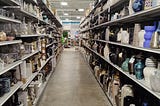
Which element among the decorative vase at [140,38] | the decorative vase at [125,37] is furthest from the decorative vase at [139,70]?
the decorative vase at [125,37]

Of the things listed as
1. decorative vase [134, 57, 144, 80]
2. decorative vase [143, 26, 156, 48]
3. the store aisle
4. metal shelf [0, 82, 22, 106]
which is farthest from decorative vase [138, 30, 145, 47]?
the store aisle

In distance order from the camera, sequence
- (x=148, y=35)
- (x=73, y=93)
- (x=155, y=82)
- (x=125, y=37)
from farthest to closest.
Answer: (x=73, y=93) → (x=125, y=37) → (x=148, y=35) → (x=155, y=82)

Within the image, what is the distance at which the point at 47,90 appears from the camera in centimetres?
485

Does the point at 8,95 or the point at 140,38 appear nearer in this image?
the point at 8,95

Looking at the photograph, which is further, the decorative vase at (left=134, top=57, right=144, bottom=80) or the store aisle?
the store aisle

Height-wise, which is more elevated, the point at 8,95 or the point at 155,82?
the point at 155,82

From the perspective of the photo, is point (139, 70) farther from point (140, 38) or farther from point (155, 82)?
point (155, 82)

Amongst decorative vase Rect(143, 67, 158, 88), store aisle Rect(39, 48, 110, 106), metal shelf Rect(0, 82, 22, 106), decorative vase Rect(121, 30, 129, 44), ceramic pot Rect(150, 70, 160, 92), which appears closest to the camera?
ceramic pot Rect(150, 70, 160, 92)

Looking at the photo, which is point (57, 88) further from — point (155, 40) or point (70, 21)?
point (70, 21)

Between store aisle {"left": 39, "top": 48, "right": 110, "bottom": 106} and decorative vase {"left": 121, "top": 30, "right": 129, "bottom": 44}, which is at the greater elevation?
decorative vase {"left": 121, "top": 30, "right": 129, "bottom": 44}

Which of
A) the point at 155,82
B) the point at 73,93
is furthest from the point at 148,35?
the point at 73,93

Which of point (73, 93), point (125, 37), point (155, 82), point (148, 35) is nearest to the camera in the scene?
point (155, 82)

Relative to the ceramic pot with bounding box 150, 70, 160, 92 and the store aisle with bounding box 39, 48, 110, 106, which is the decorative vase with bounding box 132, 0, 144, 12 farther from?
the store aisle with bounding box 39, 48, 110, 106

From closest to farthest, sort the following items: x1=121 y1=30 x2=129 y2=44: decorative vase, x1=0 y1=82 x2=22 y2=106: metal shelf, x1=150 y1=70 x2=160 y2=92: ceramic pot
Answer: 1. x1=150 y1=70 x2=160 y2=92: ceramic pot
2. x1=0 y1=82 x2=22 y2=106: metal shelf
3. x1=121 y1=30 x2=129 y2=44: decorative vase
